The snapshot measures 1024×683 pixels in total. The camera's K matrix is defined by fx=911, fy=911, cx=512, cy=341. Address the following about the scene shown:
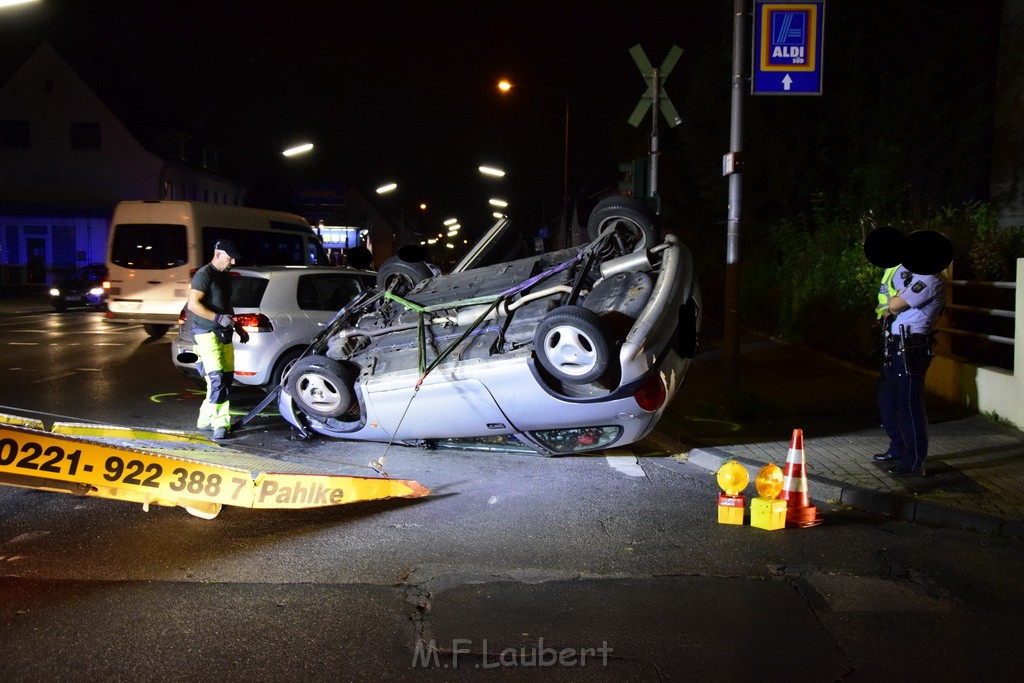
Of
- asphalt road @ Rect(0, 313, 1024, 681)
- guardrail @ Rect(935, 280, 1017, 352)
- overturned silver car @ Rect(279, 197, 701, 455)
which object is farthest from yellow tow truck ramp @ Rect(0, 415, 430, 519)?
guardrail @ Rect(935, 280, 1017, 352)

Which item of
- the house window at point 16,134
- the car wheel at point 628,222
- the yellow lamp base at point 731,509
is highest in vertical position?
the house window at point 16,134

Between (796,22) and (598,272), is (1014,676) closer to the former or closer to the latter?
(598,272)

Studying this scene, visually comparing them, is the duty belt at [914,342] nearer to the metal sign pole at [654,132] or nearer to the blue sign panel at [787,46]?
the blue sign panel at [787,46]

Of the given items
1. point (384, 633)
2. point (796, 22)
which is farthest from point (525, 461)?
point (796, 22)

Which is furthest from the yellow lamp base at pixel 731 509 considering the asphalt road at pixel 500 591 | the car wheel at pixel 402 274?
the car wheel at pixel 402 274

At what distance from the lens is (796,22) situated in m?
9.04

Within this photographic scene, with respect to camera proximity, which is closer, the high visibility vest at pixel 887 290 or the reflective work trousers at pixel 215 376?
the high visibility vest at pixel 887 290

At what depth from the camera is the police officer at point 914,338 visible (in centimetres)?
655

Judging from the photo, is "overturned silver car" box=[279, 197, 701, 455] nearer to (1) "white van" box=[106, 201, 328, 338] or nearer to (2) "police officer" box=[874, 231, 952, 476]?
(2) "police officer" box=[874, 231, 952, 476]

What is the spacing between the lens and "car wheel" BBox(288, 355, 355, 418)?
7.21 m

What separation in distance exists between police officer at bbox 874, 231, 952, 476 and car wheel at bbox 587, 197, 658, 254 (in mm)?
1868

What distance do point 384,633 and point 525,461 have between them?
3464 mm

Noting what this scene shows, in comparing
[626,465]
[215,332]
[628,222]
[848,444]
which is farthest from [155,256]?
[848,444]

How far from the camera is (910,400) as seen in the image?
259 inches
